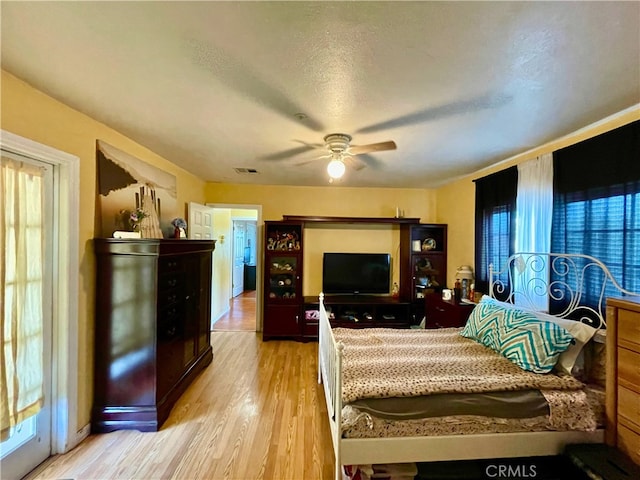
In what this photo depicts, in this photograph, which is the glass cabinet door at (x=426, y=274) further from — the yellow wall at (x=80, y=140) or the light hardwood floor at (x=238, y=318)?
the yellow wall at (x=80, y=140)

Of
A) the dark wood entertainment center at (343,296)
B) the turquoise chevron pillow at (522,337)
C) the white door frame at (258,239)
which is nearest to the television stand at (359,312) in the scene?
the dark wood entertainment center at (343,296)

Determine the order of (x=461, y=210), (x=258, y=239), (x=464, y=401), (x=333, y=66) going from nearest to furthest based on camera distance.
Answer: (x=333, y=66)
(x=464, y=401)
(x=461, y=210)
(x=258, y=239)

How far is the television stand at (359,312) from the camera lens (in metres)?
4.38

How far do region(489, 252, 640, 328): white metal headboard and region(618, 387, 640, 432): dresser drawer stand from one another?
0.50 metres

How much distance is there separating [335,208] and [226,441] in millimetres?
3587

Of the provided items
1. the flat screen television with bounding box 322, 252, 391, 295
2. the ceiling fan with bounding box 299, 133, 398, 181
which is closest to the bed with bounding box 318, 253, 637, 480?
the ceiling fan with bounding box 299, 133, 398, 181

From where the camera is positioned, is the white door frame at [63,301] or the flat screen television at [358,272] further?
the flat screen television at [358,272]

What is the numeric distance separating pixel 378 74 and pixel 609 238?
2127 mm

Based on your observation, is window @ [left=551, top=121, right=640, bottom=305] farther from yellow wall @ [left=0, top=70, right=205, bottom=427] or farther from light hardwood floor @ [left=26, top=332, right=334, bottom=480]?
yellow wall @ [left=0, top=70, right=205, bottom=427]

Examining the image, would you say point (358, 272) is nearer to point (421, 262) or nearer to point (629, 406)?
point (421, 262)

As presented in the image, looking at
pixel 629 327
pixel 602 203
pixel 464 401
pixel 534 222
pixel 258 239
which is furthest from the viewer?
pixel 258 239

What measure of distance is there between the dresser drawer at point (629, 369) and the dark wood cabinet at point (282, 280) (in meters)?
3.45

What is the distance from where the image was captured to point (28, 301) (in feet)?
6.07

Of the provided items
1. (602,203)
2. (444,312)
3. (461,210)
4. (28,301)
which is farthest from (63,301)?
(461,210)
